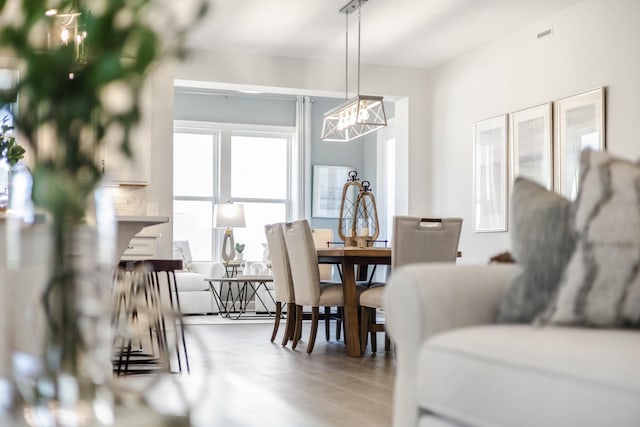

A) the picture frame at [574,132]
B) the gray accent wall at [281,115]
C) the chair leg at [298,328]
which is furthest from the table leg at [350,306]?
the gray accent wall at [281,115]

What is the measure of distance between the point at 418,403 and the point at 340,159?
9137 millimetres

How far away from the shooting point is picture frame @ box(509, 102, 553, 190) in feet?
21.0

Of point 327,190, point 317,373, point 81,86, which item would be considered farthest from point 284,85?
point 81,86

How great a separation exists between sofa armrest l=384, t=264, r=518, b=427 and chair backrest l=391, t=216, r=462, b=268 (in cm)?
294

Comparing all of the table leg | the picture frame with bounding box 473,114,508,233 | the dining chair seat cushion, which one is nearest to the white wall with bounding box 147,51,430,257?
the picture frame with bounding box 473,114,508,233

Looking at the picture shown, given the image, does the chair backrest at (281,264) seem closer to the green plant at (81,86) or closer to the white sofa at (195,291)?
the white sofa at (195,291)

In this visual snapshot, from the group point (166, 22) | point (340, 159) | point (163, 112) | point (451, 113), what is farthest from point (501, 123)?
point (166, 22)

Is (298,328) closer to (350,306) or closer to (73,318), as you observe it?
(350,306)

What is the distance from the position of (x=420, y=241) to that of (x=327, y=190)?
19.2 ft

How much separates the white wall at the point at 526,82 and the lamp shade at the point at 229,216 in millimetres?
2674

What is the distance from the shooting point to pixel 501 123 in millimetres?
7035

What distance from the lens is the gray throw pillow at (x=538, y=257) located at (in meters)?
1.91

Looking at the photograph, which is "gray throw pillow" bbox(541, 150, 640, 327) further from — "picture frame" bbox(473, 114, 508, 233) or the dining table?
"picture frame" bbox(473, 114, 508, 233)

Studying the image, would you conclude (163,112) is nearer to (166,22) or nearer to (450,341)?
(450,341)
